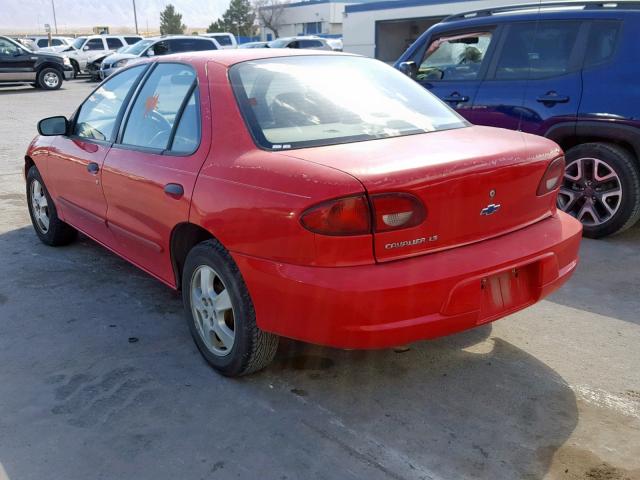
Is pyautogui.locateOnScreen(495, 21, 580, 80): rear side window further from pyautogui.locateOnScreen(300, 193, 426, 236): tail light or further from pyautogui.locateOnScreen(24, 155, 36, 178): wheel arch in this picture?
pyautogui.locateOnScreen(24, 155, 36, 178): wheel arch

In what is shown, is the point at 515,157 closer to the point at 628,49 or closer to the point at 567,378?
the point at 567,378

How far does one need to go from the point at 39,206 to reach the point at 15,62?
18.5 meters

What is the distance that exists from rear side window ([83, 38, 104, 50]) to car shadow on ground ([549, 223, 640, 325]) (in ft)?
95.3

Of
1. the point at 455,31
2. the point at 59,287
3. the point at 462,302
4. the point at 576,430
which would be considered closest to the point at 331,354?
the point at 462,302

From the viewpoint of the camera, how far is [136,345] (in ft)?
11.8

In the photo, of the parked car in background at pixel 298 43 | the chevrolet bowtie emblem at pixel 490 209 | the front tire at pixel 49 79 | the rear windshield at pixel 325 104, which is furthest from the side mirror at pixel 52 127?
the parked car in background at pixel 298 43

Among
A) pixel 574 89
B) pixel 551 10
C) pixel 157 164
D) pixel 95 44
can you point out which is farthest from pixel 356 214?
pixel 95 44

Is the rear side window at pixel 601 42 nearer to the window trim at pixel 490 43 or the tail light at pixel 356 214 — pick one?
the window trim at pixel 490 43

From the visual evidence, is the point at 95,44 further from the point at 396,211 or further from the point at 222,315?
the point at 396,211

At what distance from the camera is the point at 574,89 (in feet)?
17.1

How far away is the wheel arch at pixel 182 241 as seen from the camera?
3.26 meters

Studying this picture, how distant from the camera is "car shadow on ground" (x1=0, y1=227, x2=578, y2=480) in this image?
257 centimetres

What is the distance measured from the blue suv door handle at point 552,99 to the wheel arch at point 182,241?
136 inches

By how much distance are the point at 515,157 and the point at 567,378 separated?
1155 mm
